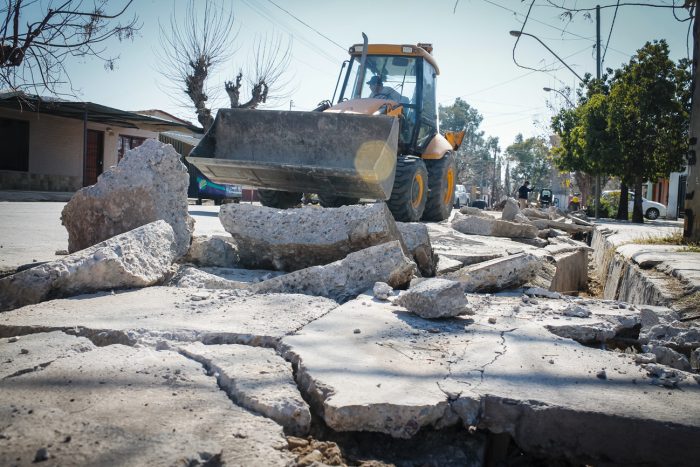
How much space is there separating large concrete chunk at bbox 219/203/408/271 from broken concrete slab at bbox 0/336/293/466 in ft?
6.58

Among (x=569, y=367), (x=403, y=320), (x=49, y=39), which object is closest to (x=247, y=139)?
(x=49, y=39)

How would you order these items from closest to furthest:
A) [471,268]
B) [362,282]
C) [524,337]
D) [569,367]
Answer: [569,367] → [524,337] → [362,282] → [471,268]

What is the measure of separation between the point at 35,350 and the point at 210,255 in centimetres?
220

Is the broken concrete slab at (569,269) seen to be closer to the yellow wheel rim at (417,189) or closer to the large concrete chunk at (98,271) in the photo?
the yellow wheel rim at (417,189)

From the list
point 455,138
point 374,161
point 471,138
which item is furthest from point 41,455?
point 471,138

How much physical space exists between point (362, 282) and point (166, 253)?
1270 millimetres

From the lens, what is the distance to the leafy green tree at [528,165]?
62.2 meters

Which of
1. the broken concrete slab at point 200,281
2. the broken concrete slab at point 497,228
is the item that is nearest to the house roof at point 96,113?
the broken concrete slab at point 497,228

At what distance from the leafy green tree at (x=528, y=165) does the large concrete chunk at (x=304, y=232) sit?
6063 centimetres

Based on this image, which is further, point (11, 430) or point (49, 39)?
point (49, 39)

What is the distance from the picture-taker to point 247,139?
7.98 metres

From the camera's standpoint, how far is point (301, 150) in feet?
25.8

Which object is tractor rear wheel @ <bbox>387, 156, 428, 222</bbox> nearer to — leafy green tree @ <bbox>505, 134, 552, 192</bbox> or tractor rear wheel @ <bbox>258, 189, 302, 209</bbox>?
tractor rear wheel @ <bbox>258, 189, 302, 209</bbox>

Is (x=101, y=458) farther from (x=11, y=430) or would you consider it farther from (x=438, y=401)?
(x=438, y=401)
